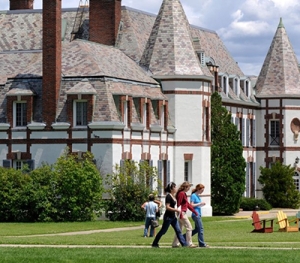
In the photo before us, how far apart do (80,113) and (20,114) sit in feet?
12.0

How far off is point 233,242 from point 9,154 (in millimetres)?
24605

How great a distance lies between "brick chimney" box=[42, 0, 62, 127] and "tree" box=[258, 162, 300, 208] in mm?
26362

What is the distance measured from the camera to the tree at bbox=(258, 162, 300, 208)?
262 feet

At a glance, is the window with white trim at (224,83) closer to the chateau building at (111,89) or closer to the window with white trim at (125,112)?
the chateau building at (111,89)

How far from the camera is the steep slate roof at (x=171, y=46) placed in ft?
217

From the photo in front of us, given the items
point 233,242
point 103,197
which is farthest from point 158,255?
point 103,197

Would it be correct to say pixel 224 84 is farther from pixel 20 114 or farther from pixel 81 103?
pixel 20 114

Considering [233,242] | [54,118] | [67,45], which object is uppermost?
[67,45]

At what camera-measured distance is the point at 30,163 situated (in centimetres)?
5941

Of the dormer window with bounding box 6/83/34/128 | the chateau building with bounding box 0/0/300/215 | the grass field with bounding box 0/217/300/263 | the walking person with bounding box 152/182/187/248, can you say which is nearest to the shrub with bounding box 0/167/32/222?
the chateau building with bounding box 0/0/300/215

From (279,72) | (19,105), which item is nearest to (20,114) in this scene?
(19,105)

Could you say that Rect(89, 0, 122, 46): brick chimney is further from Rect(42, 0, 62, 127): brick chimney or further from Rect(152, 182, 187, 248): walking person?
Rect(152, 182, 187, 248): walking person

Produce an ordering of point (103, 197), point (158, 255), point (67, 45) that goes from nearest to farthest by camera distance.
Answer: point (158, 255) < point (103, 197) < point (67, 45)

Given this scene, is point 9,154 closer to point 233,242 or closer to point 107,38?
point 107,38
